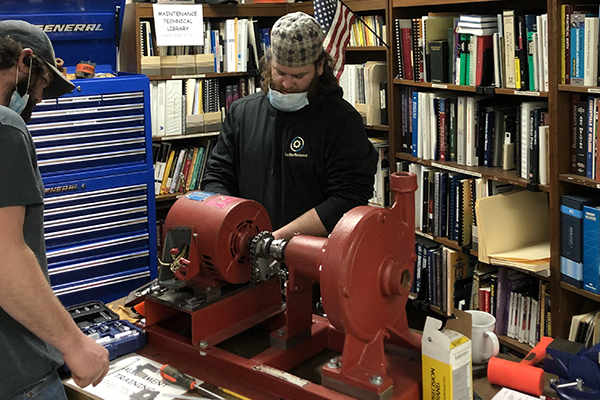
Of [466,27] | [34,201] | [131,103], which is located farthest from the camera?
[131,103]

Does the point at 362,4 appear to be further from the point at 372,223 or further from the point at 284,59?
the point at 372,223

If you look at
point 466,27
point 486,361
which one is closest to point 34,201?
point 486,361

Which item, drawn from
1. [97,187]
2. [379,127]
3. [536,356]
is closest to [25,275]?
[536,356]

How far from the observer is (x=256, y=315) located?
5.34 ft

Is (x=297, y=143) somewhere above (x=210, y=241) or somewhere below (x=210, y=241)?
above

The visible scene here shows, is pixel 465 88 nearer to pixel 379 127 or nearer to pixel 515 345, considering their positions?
pixel 379 127

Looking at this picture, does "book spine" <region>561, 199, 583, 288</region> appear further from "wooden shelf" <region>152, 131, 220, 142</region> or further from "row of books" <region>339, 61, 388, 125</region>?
"wooden shelf" <region>152, 131, 220, 142</region>

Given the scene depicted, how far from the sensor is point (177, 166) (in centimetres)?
392

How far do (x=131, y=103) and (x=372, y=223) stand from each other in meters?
2.12

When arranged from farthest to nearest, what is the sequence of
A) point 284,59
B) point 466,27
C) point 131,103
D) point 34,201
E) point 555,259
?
point 131,103 → point 466,27 → point 555,259 → point 284,59 → point 34,201

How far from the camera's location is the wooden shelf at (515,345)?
2.82 meters

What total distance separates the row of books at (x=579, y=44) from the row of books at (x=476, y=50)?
11cm

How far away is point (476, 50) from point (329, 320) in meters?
1.96

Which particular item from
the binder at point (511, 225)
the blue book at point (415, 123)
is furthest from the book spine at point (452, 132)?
the binder at point (511, 225)
